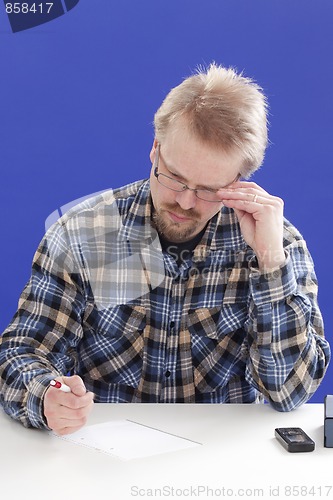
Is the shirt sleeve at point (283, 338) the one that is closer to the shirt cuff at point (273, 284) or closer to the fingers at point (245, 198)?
the shirt cuff at point (273, 284)

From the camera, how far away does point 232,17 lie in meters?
3.16

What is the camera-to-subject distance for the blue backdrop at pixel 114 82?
312 cm

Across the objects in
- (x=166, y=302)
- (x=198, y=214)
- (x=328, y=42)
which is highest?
(x=328, y=42)

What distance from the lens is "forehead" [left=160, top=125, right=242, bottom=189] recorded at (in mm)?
1810

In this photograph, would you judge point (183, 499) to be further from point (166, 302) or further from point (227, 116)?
point (227, 116)

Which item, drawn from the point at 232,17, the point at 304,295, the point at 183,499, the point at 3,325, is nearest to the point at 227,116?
the point at 304,295

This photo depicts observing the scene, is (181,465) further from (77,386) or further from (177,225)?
(177,225)

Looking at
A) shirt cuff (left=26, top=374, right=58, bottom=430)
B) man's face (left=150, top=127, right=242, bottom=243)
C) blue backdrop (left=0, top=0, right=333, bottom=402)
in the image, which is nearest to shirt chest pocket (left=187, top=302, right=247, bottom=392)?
man's face (left=150, top=127, right=242, bottom=243)

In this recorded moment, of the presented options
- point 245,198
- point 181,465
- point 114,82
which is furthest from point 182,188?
point 114,82

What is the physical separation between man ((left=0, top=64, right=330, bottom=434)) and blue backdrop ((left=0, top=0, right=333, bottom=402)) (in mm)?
1119

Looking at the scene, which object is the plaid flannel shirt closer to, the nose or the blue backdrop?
the nose

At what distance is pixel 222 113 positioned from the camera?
1851mm

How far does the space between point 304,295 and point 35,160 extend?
1558 millimetres

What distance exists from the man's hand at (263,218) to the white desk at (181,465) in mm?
353
